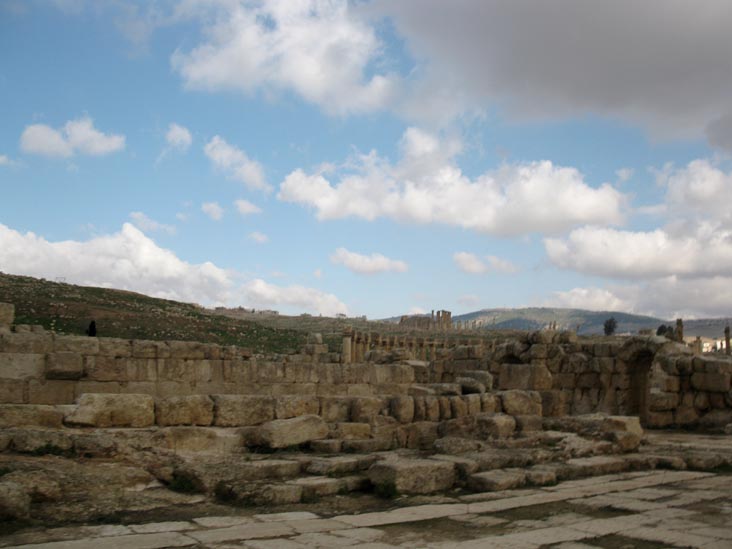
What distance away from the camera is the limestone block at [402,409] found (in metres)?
10.7

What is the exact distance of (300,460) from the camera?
815cm

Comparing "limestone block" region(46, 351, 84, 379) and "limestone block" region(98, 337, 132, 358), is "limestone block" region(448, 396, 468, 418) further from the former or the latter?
"limestone block" region(98, 337, 132, 358)

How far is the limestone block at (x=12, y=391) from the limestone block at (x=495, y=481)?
7.70 meters

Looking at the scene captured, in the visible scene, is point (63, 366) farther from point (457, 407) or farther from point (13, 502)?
point (13, 502)

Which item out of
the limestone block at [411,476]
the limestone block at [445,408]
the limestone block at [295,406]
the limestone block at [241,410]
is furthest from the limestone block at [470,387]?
the limestone block at [411,476]

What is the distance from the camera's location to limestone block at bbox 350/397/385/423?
410 inches

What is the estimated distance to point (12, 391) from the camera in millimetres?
11555

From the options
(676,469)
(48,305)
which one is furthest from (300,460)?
(48,305)

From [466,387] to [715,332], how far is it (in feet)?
478

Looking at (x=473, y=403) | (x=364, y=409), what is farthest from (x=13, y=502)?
(x=473, y=403)

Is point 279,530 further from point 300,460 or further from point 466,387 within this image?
point 466,387

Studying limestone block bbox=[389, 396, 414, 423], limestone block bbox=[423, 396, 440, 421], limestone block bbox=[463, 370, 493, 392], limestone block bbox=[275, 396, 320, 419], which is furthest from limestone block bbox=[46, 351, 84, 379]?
limestone block bbox=[463, 370, 493, 392]

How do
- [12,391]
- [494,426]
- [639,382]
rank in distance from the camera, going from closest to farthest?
1. [494,426]
2. [12,391]
3. [639,382]

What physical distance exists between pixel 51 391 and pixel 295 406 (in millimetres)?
4951
